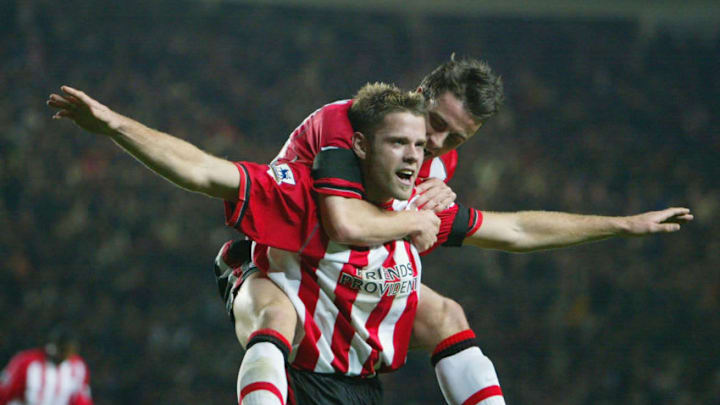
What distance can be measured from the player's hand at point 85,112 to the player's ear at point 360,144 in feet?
3.12

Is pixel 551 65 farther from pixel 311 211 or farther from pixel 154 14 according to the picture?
pixel 311 211

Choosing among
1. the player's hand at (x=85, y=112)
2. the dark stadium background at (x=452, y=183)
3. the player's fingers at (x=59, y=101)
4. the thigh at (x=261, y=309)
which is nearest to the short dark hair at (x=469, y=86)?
the thigh at (x=261, y=309)

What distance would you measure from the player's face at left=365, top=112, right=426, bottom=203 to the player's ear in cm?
2

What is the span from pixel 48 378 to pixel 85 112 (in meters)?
4.98

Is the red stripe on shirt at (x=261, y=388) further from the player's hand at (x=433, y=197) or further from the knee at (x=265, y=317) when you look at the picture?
the player's hand at (x=433, y=197)

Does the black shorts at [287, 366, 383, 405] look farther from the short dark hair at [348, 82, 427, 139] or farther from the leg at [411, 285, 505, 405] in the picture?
the short dark hair at [348, 82, 427, 139]

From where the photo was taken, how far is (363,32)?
493 inches

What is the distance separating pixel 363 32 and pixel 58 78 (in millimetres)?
4582

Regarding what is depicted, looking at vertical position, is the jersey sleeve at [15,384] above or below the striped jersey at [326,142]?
below

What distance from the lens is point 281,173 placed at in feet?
10.5

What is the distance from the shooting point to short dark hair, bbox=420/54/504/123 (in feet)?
12.3

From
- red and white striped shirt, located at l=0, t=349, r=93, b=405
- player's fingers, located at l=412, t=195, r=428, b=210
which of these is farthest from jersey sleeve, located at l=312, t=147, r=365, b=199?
red and white striped shirt, located at l=0, t=349, r=93, b=405

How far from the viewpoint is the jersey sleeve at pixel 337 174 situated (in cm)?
312

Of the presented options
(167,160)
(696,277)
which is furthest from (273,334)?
(696,277)
